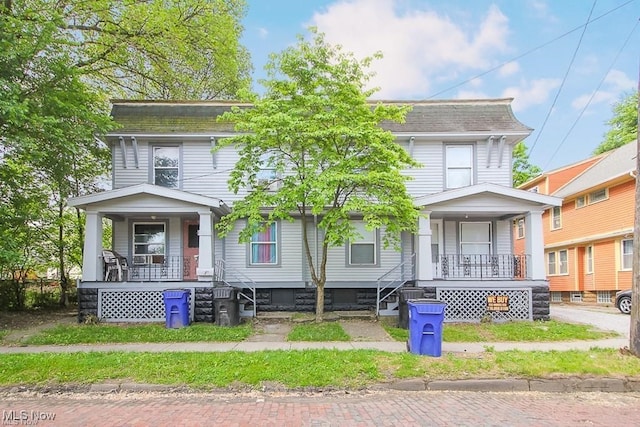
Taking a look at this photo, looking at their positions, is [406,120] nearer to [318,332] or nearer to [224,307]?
[318,332]

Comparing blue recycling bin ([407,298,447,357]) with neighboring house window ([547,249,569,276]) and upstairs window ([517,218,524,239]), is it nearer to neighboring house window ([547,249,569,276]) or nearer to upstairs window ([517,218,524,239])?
neighboring house window ([547,249,569,276])

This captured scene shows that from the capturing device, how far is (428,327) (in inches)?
299

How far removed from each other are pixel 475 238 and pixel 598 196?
8.96m

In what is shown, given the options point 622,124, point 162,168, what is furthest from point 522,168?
point 162,168

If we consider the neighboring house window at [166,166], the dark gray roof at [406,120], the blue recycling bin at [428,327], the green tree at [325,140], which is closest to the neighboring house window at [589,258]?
the dark gray roof at [406,120]

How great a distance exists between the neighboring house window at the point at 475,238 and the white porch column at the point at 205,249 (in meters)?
7.98


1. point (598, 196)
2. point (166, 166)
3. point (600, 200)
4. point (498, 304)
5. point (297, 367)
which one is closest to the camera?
point (297, 367)

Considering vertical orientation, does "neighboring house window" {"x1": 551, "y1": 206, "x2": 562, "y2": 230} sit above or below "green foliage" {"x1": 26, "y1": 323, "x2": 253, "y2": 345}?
above

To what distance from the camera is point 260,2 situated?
1755 cm

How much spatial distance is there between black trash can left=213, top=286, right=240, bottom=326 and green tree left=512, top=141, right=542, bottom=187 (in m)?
25.6

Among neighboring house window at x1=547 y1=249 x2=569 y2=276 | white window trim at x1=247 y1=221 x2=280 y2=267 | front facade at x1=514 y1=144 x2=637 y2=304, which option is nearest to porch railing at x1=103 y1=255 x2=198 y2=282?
white window trim at x1=247 y1=221 x2=280 y2=267

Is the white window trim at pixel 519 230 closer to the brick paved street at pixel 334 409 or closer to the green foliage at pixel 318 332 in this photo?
the green foliage at pixel 318 332

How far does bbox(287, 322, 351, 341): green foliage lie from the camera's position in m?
9.50

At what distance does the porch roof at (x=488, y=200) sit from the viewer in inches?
475
